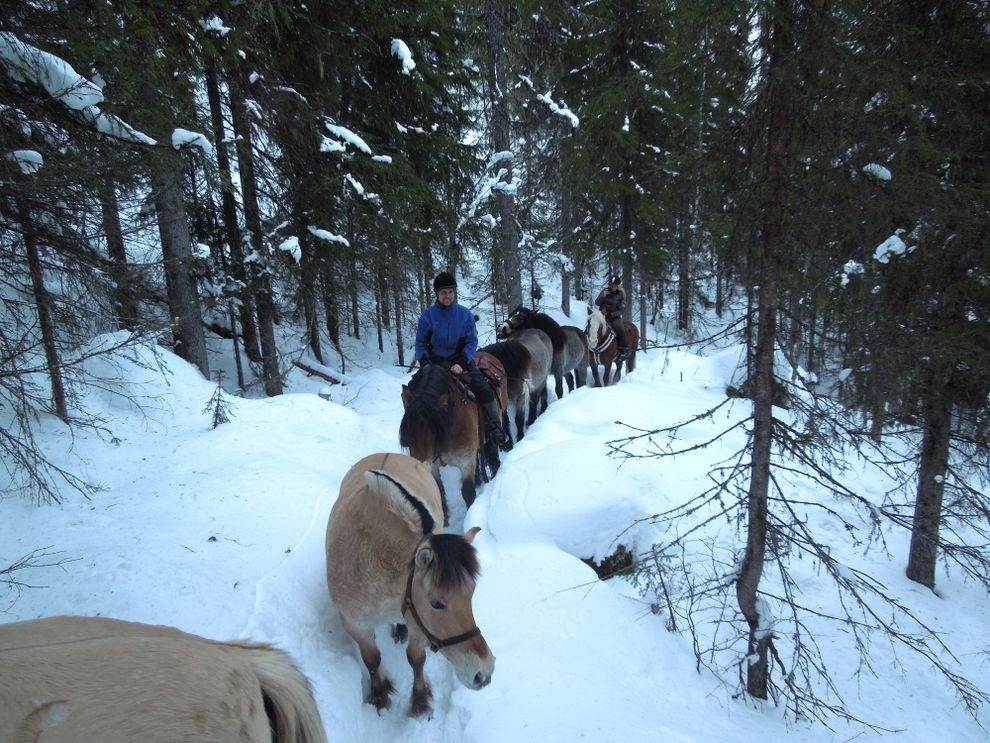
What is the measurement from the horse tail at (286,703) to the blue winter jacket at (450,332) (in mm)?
5474

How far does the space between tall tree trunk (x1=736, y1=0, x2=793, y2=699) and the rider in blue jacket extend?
3.92 metres

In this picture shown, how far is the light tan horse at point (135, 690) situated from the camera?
3.59 ft

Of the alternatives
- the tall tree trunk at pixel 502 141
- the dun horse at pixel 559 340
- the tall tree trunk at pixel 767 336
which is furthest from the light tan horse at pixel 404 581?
the tall tree trunk at pixel 502 141

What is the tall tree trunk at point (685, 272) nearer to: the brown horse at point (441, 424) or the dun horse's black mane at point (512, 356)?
the brown horse at point (441, 424)

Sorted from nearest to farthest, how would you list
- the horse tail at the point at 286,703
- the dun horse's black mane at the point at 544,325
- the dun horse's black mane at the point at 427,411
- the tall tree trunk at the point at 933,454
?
the horse tail at the point at 286,703, the tall tree trunk at the point at 933,454, the dun horse's black mane at the point at 427,411, the dun horse's black mane at the point at 544,325

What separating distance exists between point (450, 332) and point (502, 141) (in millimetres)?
6678

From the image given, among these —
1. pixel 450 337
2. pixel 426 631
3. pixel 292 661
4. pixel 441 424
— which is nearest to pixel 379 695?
pixel 426 631

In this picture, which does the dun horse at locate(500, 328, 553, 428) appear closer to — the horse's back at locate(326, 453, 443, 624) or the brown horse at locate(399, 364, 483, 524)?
the brown horse at locate(399, 364, 483, 524)

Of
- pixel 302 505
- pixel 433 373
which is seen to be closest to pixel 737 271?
pixel 433 373

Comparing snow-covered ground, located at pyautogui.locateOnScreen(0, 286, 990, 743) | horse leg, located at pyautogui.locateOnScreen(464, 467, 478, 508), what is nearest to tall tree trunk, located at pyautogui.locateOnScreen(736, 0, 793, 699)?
snow-covered ground, located at pyautogui.locateOnScreen(0, 286, 990, 743)

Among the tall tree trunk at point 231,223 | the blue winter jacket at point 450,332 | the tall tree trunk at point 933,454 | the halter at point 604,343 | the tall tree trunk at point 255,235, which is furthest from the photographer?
the halter at point 604,343

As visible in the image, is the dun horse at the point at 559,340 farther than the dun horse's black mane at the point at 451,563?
Yes

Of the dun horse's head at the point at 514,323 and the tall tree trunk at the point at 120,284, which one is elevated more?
the tall tree trunk at the point at 120,284

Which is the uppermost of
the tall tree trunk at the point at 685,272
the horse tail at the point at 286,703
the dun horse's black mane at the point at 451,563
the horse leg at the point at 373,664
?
the tall tree trunk at the point at 685,272
